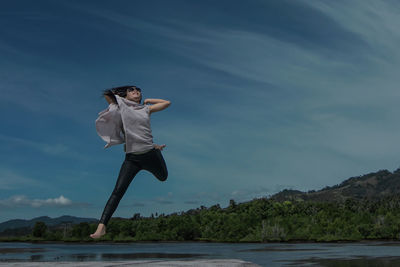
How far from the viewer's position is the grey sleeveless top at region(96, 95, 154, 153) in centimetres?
738

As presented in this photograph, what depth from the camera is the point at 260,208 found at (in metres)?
82.5

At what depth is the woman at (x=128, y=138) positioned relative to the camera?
736 centimetres

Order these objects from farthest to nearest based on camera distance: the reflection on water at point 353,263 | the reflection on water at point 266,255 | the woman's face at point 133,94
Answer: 1. the reflection on water at point 266,255
2. the reflection on water at point 353,263
3. the woman's face at point 133,94

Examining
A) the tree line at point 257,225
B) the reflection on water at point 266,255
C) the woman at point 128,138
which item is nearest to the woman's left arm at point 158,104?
the woman at point 128,138

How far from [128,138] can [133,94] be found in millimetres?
893

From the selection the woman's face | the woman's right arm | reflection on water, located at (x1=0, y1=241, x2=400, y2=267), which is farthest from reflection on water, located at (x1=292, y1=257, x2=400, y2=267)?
the woman's right arm

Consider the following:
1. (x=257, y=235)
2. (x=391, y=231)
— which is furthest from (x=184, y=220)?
(x=391, y=231)

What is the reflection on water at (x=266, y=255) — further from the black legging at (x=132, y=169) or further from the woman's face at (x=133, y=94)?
the woman's face at (x=133, y=94)

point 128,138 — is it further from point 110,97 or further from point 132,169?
point 110,97

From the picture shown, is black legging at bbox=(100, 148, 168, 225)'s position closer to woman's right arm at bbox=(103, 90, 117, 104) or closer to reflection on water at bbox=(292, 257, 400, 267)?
woman's right arm at bbox=(103, 90, 117, 104)

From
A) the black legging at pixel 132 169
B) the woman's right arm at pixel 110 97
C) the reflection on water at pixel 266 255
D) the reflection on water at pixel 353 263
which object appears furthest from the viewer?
the reflection on water at pixel 266 255

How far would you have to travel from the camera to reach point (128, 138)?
24.2 feet

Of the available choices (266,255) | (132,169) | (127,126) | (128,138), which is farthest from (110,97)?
(266,255)

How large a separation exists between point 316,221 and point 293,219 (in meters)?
3.69
